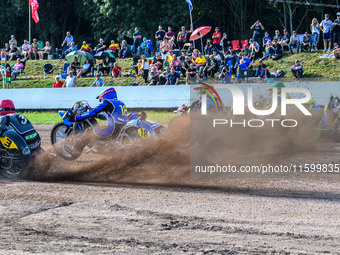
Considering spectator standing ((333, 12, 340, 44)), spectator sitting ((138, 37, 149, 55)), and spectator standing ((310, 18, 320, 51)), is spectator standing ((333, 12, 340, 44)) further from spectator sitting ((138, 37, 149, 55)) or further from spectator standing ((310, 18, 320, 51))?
spectator sitting ((138, 37, 149, 55))

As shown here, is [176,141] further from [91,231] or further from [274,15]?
[274,15]

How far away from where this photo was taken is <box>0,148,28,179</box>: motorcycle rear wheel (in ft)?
28.5

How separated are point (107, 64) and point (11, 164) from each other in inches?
683

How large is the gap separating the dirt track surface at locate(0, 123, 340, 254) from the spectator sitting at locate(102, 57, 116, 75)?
17.2m

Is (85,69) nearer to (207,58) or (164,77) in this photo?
(164,77)

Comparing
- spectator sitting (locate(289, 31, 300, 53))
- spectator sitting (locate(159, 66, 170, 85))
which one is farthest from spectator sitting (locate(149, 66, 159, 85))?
spectator sitting (locate(289, 31, 300, 53))

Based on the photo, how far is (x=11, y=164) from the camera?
8.77 metres

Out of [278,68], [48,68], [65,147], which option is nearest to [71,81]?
[48,68]

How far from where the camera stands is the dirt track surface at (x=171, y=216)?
5.14 m

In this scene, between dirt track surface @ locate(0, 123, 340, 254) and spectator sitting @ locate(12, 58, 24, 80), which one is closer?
dirt track surface @ locate(0, 123, 340, 254)

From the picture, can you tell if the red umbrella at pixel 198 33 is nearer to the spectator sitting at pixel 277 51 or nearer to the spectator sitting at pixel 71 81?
the spectator sitting at pixel 277 51

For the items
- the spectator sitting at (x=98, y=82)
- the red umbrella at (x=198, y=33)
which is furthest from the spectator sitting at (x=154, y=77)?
the red umbrella at (x=198, y=33)

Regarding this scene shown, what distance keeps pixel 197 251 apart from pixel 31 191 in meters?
3.74

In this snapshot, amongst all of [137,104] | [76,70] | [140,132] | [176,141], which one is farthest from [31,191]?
[76,70]
